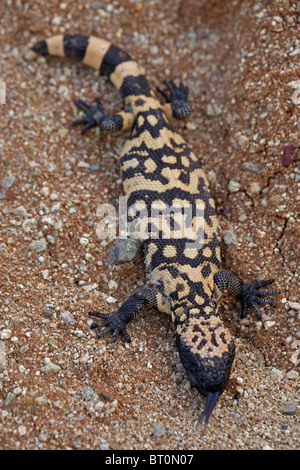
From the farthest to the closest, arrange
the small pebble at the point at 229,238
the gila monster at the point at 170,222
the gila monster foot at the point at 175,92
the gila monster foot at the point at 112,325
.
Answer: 1. the gila monster foot at the point at 175,92
2. the small pebble at the point at 229,238
3. the gila monster foot at the point at 112,325
4. the gila monster at the point at 170,222

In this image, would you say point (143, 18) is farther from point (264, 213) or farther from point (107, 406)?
point (107, 406)

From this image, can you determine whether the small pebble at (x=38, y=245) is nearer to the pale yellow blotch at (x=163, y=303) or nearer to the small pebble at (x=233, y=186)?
the pale yellow blotch at (x=163, y=303)

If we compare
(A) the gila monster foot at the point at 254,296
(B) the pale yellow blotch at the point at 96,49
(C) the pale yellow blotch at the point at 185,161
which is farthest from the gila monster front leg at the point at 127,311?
(B) the pale yellow blotch at the point at 96,49

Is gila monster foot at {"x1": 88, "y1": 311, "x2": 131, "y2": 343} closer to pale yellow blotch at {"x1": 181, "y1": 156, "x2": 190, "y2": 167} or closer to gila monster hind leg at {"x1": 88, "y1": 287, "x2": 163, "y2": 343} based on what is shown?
gila monster hind leg at {"x1": 88, "y1": 287, "x2": 163, "y2": 343}

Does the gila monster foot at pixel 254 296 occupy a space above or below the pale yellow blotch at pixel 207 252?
below

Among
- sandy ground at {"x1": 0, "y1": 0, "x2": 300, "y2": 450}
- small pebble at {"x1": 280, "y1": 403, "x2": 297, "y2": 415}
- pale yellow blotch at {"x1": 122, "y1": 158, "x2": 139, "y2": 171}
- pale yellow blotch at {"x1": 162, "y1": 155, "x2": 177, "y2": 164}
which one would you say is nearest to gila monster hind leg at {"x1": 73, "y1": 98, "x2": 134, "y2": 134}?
sandy ground at {"x1": 0, "y1": 0, "x2": 300, "y2": 450}

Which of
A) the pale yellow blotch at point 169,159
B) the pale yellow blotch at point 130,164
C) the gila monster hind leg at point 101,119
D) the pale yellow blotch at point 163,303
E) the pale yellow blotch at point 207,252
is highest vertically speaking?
the gila monster hind leg at point 101,119
